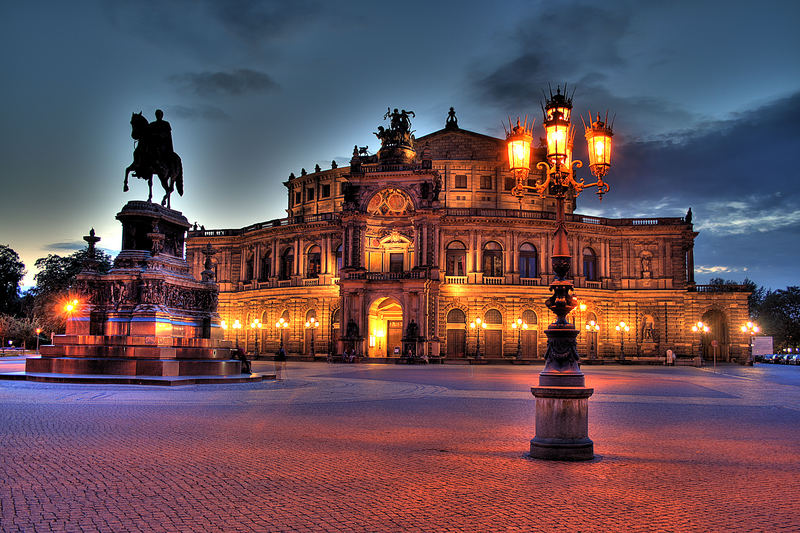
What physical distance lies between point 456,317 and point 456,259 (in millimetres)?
5765

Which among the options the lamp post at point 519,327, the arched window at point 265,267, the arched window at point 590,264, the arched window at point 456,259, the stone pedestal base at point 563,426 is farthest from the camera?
the arched window at point 265,267

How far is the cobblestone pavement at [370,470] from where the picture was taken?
7.01 meters

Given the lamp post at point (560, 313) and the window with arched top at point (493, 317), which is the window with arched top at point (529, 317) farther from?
the lamp post at point (560, 313)

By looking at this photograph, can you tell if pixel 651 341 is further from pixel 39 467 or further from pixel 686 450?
pixel 39 467

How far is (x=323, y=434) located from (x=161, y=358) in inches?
526

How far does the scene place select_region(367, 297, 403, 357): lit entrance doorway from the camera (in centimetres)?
6556

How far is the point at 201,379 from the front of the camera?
957 inches

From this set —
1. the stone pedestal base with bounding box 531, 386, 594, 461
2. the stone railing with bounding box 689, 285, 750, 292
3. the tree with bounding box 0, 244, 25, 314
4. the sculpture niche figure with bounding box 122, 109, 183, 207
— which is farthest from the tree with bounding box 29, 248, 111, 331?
the stone pedestal base with bounding box 531, 386, 594, 461

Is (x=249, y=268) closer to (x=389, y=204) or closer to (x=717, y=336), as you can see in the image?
(x=389, y=204)

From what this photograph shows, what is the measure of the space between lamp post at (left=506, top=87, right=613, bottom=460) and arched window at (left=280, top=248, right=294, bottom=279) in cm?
5871

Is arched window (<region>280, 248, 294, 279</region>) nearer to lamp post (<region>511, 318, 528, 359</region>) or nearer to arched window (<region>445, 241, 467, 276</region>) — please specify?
arched window (<region>445, 241, 467, 276</region>)

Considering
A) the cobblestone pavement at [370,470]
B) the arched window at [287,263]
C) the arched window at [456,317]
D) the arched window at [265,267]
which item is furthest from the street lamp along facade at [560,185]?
the arched window at [265,267]

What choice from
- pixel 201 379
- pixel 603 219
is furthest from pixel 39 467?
pixel 603 219

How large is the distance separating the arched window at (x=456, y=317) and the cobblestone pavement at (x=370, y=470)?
47.2 m
